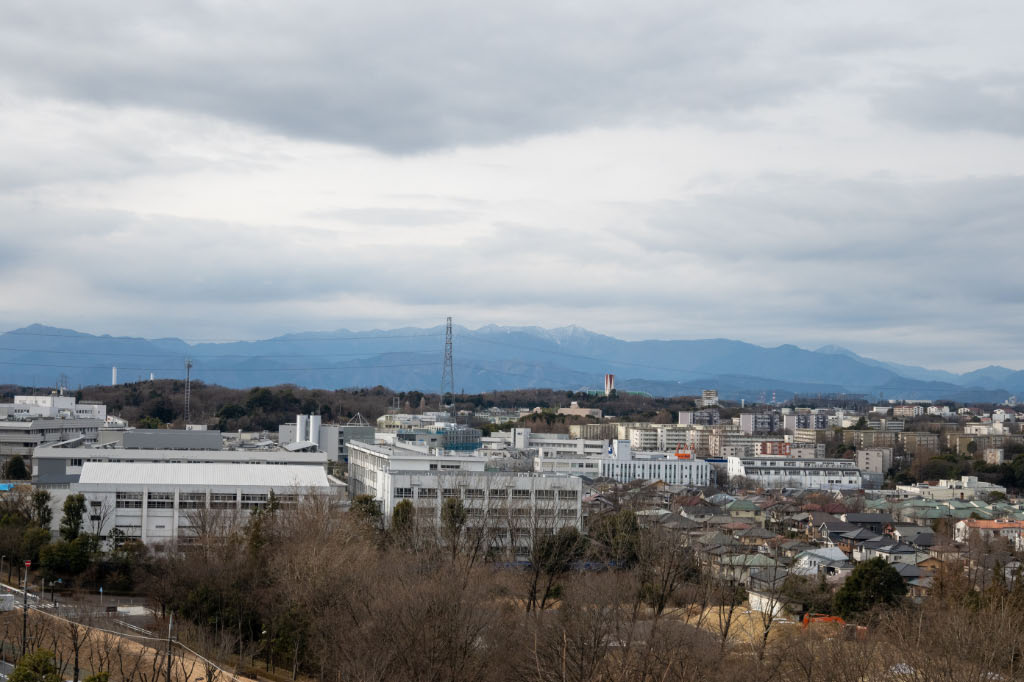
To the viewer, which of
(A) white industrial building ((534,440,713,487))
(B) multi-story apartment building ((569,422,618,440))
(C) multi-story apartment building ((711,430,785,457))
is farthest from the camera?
(B) multi-story apartment building ((569,422,618,440))

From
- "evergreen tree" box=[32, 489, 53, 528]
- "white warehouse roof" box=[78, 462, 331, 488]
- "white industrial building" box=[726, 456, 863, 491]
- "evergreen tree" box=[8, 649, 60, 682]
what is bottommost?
"white industrial building" box=[726, 456, 863, 491]

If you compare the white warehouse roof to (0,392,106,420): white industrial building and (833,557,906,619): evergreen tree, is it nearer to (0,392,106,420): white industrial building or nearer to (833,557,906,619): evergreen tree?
(833,557,906,619): evergreen tree

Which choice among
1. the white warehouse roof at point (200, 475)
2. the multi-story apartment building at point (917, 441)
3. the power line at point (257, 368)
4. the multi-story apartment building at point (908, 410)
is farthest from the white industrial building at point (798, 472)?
the power line at point (257, 368)

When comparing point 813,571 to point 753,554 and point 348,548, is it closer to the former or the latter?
point 753,554

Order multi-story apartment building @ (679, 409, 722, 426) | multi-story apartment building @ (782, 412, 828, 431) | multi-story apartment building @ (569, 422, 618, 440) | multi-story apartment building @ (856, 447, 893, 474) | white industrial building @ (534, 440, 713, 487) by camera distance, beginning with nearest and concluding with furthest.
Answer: white industrial building @ (534, 440, 713, 487) < multi-story apartment building @ (856, 447, 893, 474) < multi-story apartment building @ (569, 422, 618, 440) < multi-story apartment building @ (679, 409, 722, 426) < multi-story apartment building @ (782, 412, 828, 431)

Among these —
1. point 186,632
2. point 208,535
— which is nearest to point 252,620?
point 186,632

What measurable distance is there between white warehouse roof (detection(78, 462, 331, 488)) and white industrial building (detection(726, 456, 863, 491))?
82.9ft

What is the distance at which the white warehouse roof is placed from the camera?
74.7 ft

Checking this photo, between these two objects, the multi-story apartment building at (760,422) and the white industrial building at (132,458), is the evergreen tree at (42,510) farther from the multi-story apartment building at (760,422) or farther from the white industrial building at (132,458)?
the multi-story apartment building at (760,422)

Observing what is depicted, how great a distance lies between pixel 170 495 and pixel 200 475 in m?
0.98

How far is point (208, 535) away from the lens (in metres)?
19.1

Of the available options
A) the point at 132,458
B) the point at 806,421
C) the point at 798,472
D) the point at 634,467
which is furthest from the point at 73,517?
the point at 806,421

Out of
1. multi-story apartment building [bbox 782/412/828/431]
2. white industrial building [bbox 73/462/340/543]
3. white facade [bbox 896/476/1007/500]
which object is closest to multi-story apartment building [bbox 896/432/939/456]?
white facade [bbox 896/476/1007/500]

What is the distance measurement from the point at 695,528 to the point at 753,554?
488 cm
